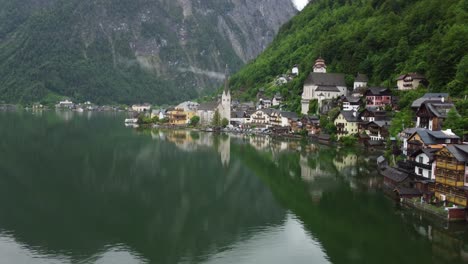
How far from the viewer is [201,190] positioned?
2412cm

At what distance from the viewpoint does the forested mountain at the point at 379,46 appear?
3725cm

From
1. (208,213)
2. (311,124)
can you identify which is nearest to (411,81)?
(311,124)

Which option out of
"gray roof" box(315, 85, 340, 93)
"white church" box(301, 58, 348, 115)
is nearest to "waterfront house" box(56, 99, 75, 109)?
"white church" box(301, 58, 348, 115)

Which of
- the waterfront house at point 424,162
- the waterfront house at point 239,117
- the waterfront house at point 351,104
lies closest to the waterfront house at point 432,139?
the waterfront house at point 424,162

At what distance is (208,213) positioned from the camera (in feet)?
65.4

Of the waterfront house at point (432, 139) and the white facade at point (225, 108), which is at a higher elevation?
the white facade at point (225, 108)

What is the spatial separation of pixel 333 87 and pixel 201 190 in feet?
107

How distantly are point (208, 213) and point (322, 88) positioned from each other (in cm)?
3537

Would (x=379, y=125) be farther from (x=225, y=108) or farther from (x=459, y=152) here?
(x=225, y=108)

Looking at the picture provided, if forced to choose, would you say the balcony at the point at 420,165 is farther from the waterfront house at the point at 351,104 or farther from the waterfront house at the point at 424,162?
the waterfront house at the point at 351,104

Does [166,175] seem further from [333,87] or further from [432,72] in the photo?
[333,87]

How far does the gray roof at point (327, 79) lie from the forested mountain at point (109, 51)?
315ft

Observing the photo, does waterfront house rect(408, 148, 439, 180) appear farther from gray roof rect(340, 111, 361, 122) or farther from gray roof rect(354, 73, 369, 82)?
gray roof rect(354, 73, 369, 82)

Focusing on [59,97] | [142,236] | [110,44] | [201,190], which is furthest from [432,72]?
[110,44]
